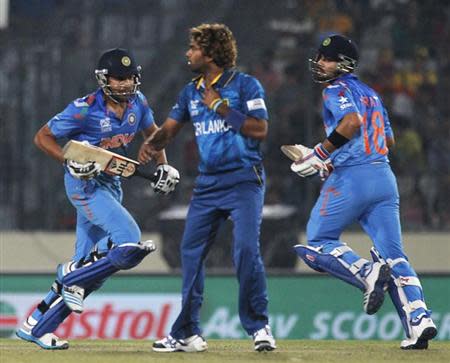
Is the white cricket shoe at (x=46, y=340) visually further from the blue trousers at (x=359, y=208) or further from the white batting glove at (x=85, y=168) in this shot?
the blue trousers at (x=359, y=208)

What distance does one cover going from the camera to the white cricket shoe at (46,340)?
8422 millimetres

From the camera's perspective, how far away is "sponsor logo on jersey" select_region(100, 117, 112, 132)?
853cm

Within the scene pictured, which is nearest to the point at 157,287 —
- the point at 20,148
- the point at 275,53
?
the point at 20,148

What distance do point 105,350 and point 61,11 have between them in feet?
22.4

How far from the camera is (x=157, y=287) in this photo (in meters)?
12.7

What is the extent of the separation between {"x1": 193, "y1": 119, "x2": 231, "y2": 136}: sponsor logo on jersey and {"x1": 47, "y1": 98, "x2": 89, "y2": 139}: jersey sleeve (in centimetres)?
79

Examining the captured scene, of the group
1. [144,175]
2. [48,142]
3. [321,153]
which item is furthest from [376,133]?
[48,142]

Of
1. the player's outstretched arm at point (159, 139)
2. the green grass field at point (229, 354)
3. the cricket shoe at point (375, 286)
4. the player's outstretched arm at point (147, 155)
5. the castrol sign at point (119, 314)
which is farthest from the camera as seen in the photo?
the castrol sign at point (119, 314)

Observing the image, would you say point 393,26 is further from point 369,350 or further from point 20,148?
point 369,350

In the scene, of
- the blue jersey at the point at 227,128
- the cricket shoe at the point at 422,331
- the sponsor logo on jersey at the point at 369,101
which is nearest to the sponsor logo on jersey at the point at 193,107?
the blue jersey at the point at 227,128

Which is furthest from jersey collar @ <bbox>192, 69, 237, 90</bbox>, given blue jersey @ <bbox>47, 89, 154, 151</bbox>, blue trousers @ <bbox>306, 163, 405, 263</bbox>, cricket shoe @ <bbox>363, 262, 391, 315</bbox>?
cricket shoe @ <bbox>363, 262, 391, 315</bbox>

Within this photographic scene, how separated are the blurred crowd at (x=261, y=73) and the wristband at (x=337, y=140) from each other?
198 inches

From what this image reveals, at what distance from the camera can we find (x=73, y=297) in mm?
8297

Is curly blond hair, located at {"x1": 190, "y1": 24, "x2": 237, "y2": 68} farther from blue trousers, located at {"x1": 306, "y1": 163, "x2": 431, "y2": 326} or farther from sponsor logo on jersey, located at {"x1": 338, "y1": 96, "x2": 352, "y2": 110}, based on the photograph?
blue trousers, located at {"x1": 306, "y1": 163, "x2": 431, "y2": 326}
